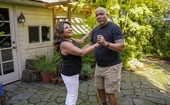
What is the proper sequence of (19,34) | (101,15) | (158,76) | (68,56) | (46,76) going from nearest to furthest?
(68,56), (101,15), (46,76), (19,34), (158,76)

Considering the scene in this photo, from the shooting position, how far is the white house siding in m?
4.72

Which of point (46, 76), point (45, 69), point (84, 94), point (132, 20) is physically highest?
point (132, 20)

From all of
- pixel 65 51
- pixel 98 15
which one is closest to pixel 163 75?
pixel 98 15

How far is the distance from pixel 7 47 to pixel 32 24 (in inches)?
43.6

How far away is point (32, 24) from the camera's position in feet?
16.7

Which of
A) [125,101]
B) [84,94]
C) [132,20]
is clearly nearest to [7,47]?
[84,94]

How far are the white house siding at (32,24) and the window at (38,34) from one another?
110 mm

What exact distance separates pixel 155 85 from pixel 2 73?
3921 mm

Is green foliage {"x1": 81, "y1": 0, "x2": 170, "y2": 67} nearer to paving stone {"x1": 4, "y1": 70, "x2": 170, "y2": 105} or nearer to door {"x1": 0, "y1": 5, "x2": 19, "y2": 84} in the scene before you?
paving stone {"x1": 4, "y1": 70, "x2": 170, "y2": 105}

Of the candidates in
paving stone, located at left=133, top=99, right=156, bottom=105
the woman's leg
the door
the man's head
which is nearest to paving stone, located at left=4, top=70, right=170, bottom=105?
paving stone, located at left=133, top=99, right=156, bottom=105

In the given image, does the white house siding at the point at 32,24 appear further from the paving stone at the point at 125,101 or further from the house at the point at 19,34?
the paving stone at the point at 125,101

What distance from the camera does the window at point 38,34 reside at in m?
5.14

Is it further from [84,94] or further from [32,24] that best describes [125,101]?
[32,24]

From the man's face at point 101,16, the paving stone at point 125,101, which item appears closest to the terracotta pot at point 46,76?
the paving stone at point 125,101
